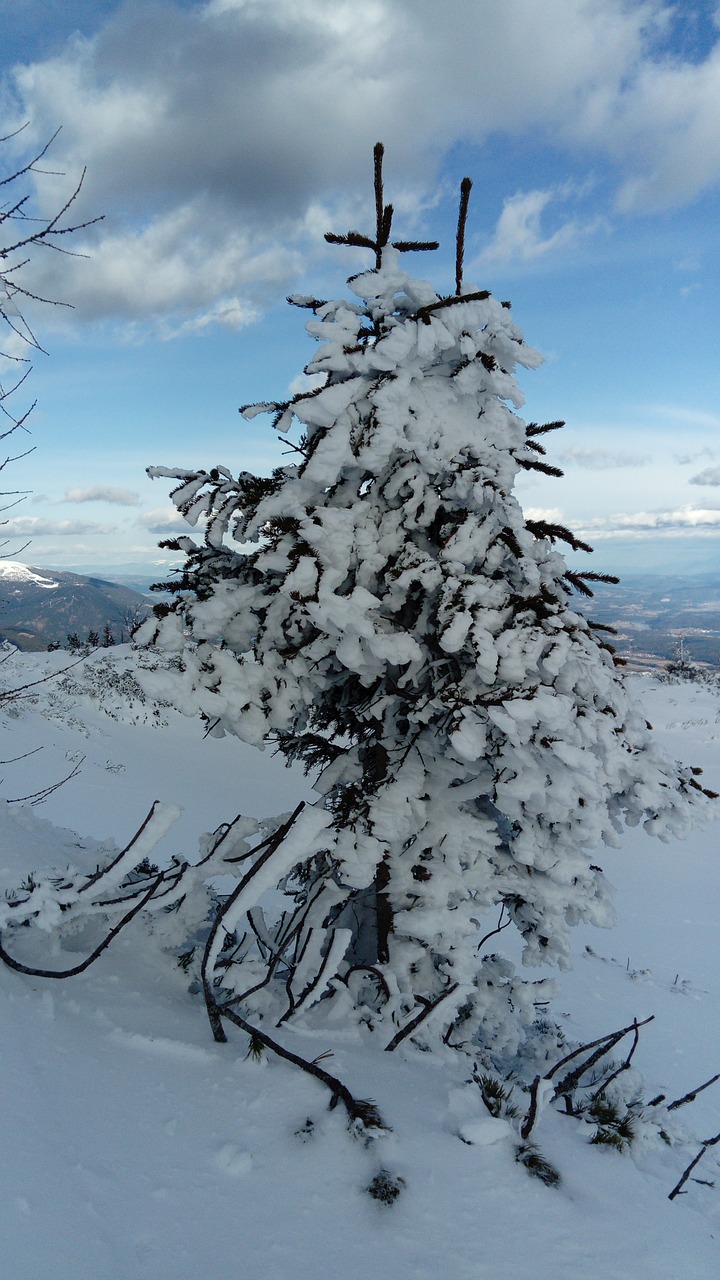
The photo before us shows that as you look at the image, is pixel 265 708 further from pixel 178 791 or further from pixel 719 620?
pixel 719 620

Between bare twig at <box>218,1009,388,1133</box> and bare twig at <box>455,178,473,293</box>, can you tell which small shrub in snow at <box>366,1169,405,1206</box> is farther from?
bare twig at <box>455,178,473,293</box>

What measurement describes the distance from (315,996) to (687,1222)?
214 cm

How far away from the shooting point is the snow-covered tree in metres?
3.88

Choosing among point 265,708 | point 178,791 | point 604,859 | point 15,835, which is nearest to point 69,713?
A: point 178,791

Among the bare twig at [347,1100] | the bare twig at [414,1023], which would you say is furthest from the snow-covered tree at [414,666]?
the bare twig at [347,1100]

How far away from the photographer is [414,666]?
14.6 feet

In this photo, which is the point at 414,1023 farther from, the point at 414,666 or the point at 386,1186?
the point at 414,666

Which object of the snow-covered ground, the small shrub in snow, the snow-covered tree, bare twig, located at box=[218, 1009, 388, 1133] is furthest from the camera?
the snow-covered tree

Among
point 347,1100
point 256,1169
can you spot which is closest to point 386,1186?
point 347,1100

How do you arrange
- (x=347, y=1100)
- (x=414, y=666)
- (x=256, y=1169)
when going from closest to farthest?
(x=256, y=1169) → (x=347, y=1100) → (x=414, y=666)

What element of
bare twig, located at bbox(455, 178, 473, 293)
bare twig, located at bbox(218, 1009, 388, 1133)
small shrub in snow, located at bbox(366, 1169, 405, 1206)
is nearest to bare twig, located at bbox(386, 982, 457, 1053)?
bare twig, located at bbox(218, 1009, 388, 1133)

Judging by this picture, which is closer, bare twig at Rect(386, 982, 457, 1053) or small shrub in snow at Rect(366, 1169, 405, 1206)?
small shrub in snow at Rect(366, 1169, 405, 1206)

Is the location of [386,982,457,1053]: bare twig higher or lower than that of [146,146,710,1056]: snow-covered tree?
lower

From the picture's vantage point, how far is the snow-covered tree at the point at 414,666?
3.88 meters
